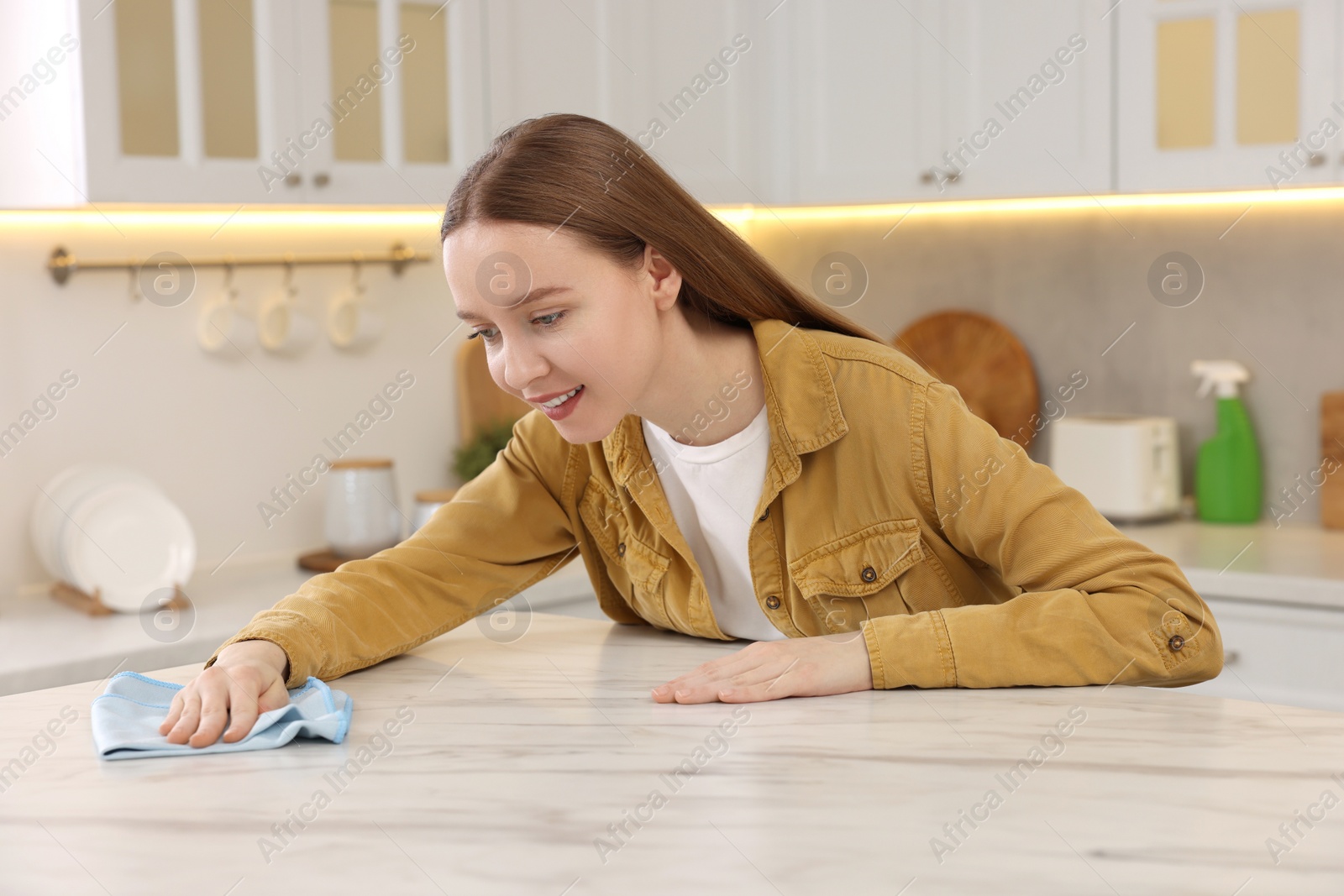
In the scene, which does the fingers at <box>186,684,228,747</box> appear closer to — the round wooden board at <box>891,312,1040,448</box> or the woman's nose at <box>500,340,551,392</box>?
the woman's nose at <box>500,340,551,392</box>

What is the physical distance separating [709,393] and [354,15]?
1.39 meters

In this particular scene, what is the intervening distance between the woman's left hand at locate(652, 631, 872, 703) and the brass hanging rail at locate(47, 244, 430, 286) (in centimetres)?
173

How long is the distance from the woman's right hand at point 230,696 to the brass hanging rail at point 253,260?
150 centimetres

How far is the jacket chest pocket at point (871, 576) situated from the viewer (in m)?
1.38

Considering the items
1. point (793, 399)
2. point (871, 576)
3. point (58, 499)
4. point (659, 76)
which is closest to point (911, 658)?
point (871, 576)

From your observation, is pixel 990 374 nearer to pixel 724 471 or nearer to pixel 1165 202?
pixel 1165 202

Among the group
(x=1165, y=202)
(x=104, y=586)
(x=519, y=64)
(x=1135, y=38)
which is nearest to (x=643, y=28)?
(x=519, y=64)

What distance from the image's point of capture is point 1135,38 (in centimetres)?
256

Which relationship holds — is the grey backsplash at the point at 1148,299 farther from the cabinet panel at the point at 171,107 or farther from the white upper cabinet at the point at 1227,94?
the cabinet panel at the point at 171,107

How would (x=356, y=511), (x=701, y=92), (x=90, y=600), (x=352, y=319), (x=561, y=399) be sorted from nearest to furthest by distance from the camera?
(x=561, y=399) → (x=90, y=600) → (x=356, y=511) → (x=352, y=319) → (x=701, y=92)

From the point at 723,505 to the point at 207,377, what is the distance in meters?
1.53

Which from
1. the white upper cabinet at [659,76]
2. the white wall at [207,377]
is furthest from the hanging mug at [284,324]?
the white upper cabinet at [659,76]

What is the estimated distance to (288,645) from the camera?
120 cm

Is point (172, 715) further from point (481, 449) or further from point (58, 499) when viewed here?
point (481, 449)
